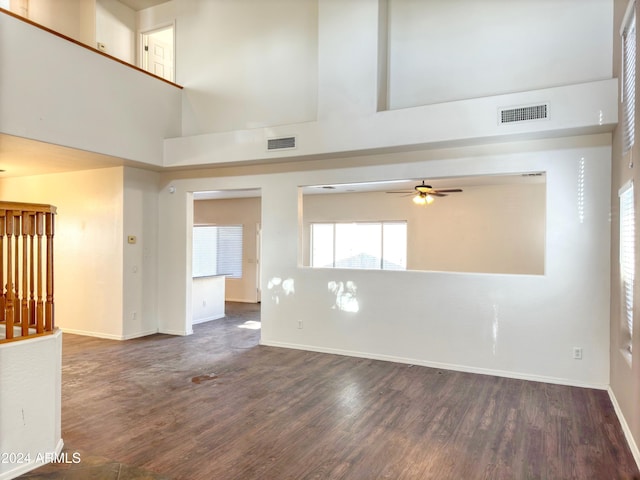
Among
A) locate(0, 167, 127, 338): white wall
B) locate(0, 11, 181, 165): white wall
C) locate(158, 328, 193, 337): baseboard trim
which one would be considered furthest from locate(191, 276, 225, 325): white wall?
locate(0, 11, 181, 165): white wall

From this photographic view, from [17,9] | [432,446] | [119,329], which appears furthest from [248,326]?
[17,9]

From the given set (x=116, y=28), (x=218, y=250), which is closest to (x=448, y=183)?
(x=218, y=250)

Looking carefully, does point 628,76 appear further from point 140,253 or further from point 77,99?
point 140,253

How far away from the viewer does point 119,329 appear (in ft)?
20.5

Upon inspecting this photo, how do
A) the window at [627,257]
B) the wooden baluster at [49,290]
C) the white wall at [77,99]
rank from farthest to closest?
the white wall at [77,99], the window at [627,257], the wooden baluster at [49,290]

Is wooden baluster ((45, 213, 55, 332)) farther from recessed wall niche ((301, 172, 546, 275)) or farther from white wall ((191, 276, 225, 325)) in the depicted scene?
recessed wall niche ((301, 172, 546, 275))

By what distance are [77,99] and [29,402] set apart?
378cm

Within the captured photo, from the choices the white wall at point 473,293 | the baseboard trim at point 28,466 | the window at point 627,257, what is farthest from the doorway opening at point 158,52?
the window at point 627,257

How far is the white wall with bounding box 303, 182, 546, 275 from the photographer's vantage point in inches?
308

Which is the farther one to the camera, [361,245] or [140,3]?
[361,245]

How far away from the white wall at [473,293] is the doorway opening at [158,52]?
298cm

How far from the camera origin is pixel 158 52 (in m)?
7.76

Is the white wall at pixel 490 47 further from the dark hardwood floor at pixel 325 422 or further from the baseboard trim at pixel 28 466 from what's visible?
the baseboard trim at pixel 28 466

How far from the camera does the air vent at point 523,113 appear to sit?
411cm
